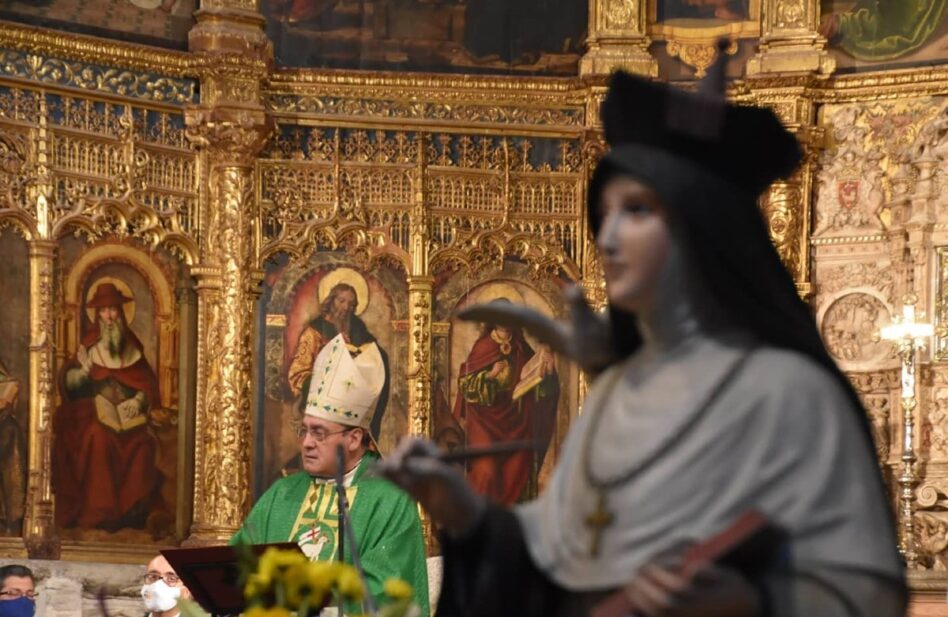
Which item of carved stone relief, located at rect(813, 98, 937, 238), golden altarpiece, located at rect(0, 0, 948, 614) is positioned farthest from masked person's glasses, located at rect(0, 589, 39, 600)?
carved stone relief, located at rect(813, 98, 937, 238)

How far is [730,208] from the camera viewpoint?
3156mm

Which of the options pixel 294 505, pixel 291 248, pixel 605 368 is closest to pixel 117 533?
pixel 291 248

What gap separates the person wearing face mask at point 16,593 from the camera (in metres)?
11.3

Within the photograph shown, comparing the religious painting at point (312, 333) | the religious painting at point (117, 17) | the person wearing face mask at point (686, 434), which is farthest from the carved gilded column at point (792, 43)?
the person wearing face mask at point (686, 434)

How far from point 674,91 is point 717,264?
0.97 feet

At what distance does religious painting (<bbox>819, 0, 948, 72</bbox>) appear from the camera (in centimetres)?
1565

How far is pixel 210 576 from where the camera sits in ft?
24.6

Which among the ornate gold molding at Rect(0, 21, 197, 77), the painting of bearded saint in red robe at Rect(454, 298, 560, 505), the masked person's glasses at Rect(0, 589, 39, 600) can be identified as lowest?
the masked person's glasses at Rect(0, 589, 39, 600)

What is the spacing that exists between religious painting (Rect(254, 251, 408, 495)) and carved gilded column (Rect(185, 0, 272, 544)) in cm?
17

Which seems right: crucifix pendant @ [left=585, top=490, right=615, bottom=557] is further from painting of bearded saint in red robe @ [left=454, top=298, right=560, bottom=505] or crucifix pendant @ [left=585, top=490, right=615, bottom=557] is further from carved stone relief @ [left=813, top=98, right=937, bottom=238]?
carved stone relief @ [left=813, top=98, right=937, bottom=238]

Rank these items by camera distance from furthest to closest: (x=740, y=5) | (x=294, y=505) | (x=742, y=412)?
(x=740, y=5), (x=294, y=505), (x=742, y=412)

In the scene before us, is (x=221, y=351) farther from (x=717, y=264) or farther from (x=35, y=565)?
(x=717, y=264)

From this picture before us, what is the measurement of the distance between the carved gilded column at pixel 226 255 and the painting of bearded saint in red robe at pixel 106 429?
428mm

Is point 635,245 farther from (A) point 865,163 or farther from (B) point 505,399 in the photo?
(A) point 865,163
